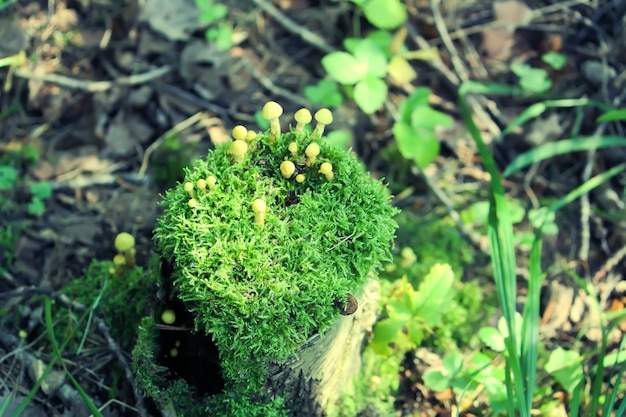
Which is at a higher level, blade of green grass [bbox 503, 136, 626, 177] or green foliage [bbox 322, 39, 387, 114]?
green foliage [bbox 322, 39, 387, 114]

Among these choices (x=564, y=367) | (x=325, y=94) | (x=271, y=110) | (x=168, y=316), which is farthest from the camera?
(x=325, y=94)

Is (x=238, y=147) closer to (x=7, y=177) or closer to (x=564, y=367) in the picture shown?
(x=564, y=367)

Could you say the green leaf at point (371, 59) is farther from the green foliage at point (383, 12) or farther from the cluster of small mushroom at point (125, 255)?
Answer: the cluster of small mushroom at point (125, 255)

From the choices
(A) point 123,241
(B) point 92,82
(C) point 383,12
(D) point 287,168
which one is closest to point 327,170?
(D) point 287,168

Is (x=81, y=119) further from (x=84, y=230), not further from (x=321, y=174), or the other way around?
(x=321, y=174)

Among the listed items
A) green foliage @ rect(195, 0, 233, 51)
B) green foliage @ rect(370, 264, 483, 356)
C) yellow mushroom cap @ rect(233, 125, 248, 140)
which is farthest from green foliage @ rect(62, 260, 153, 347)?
green foliage @ rect(195, 0, 233, 51)

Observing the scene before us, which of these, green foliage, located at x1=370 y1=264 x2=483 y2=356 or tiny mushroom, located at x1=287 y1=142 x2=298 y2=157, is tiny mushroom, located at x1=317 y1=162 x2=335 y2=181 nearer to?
tiny mushroom, located at x1=287 y1=142 x2=298 y2=157
